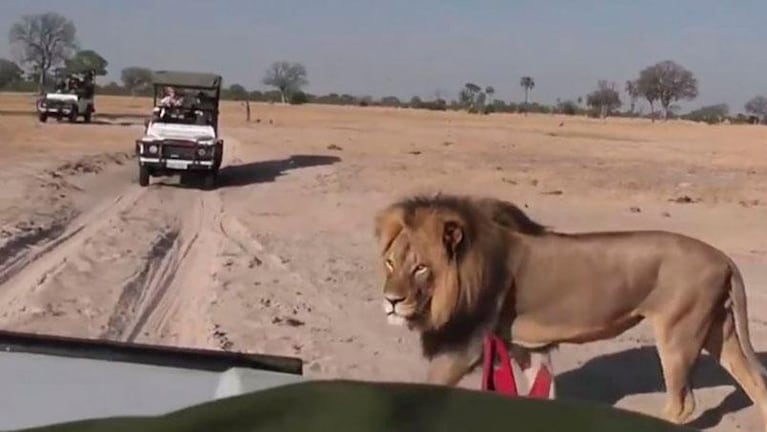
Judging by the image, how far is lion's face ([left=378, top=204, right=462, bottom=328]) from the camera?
699cm

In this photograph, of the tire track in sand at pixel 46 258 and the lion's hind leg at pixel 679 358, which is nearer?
the lion's hind leg at pixel 679 358

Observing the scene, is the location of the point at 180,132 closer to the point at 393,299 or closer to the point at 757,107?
the point at 393,299

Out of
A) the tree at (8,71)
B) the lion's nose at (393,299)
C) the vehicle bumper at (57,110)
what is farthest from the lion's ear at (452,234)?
the tree at (8,71)

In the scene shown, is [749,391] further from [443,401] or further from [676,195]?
[676,195]

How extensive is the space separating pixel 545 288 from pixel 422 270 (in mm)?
924

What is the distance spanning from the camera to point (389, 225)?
7.09 meters

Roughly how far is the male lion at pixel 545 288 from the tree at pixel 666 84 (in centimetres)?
10175

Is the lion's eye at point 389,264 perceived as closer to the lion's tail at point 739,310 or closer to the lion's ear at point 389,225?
the lion's ear at point 389,225

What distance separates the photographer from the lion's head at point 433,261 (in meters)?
7.00

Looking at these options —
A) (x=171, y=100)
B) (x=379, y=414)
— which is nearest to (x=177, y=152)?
(x=171, y=100)

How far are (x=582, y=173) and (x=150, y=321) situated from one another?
22474 mm

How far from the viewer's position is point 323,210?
21.7 m

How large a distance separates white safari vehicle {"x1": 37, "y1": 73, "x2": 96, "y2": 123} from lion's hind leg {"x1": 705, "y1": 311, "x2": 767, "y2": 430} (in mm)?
47913

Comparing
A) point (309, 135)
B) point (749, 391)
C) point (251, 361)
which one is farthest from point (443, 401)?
point (309, 135)
